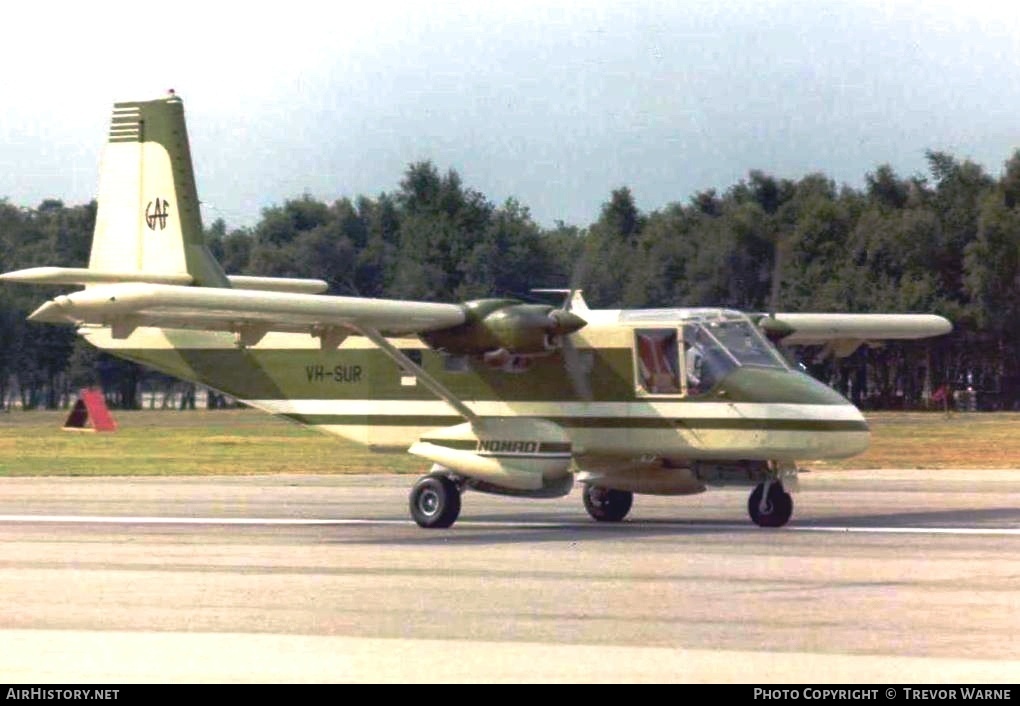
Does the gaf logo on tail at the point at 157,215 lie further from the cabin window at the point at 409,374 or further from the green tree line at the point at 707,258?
the green tree line at the point at 707,258

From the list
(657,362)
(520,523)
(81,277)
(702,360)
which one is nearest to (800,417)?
(702,360)

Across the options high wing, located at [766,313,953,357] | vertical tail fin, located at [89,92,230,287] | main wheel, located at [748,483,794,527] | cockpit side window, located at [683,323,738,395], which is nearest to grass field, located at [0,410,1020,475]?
vertical tail fin, located at [89,92,230,287]

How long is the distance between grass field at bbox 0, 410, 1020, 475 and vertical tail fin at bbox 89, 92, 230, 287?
5.91 meters

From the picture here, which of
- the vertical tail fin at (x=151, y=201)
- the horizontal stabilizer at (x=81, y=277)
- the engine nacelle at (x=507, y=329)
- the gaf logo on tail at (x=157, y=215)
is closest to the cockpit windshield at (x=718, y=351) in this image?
the engine nacelle at (x=507, y=329)

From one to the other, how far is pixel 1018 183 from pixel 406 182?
34.0 m

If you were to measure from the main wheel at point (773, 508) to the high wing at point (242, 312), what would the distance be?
4.47 m

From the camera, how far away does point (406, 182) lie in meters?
48.7

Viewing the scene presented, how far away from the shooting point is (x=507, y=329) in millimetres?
21328

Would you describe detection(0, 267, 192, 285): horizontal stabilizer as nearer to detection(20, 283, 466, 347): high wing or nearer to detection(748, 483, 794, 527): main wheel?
detection(20, 283, 466, 347): high wing

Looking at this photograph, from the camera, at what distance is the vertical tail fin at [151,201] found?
24391 millimetres

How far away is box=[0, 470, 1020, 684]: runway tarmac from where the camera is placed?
10.8 meters

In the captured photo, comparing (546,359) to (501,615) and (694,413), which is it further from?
(501,615)

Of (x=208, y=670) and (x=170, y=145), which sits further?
(x=170, y=145)

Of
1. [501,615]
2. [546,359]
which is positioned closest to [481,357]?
[546,359]
